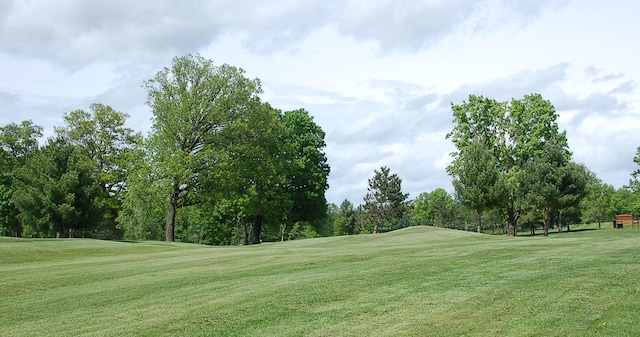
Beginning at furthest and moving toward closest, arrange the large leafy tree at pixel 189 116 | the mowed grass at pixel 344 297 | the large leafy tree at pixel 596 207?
1. the large leafy tree at pixel 596 207
2. the large leafy tree at pixel 189 116
3. the mowed grass at pixel 344 297

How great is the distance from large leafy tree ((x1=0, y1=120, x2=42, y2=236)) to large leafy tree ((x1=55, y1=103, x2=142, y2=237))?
4704 mm

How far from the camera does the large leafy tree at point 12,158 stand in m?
57.3

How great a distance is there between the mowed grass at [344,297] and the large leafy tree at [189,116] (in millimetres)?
23469

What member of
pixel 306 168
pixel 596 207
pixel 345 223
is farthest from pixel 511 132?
pixel 345 223

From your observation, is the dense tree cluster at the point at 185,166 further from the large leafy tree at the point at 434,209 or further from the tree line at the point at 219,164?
the large leafy tree at the point at 434,209

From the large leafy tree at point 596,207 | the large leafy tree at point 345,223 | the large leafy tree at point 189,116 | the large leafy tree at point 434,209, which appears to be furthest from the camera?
the large leafy tree at point 434,209

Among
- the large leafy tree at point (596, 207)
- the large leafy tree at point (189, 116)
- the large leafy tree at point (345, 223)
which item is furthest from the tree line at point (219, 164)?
the large leafy tree at point (345, 223)

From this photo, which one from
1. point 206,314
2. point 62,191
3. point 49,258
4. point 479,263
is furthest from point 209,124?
point 206,314

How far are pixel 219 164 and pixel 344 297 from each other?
32.6 m

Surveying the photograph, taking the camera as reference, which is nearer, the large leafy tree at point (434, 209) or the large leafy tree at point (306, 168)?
the large leafy tree at point (306, 168)

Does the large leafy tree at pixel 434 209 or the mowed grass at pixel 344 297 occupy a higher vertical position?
the large leafy tree at pixel 434 209

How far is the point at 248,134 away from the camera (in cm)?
4725

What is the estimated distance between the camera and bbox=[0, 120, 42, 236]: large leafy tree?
57344 mm

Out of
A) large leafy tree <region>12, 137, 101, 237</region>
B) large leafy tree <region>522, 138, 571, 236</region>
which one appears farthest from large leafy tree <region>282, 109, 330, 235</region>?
large leafy tree <region>522, 138, 571, 236</region>
